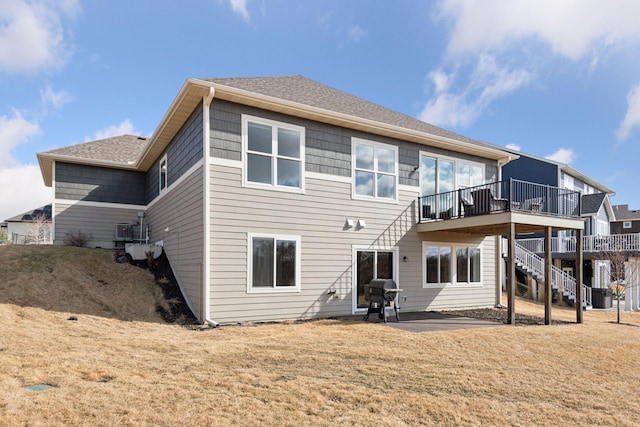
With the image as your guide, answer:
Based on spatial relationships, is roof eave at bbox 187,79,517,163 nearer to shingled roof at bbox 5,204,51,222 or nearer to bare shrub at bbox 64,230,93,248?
bare shrub at bbox 64,230,93,248

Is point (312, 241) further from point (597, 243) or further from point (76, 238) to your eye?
point (597, 243)

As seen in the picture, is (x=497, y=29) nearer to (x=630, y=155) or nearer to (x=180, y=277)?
(x=180, y=277)

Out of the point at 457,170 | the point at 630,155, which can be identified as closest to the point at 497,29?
the point at 457,170

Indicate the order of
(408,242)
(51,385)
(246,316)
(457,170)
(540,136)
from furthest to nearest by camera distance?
(540,136) → (457,170) → (408,242) → (246,316) → (51,385)

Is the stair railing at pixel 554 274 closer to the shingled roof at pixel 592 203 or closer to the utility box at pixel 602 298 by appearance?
the utility box at pixel 602 298

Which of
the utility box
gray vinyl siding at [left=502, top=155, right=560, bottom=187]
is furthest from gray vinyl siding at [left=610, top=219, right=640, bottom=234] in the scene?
the utility box

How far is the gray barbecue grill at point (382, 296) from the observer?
937 cm

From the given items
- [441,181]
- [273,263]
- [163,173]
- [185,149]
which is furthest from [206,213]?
[441,181]

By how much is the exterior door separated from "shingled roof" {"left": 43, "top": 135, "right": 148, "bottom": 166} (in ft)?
28.9

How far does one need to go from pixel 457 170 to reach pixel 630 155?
36.0 metres

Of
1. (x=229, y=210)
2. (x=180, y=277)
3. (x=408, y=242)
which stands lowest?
(x=180, y=277)

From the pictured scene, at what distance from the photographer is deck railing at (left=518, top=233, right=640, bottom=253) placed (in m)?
19.1

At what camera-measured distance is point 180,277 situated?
10.2 meters

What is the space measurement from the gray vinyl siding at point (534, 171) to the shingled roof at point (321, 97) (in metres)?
13.7
